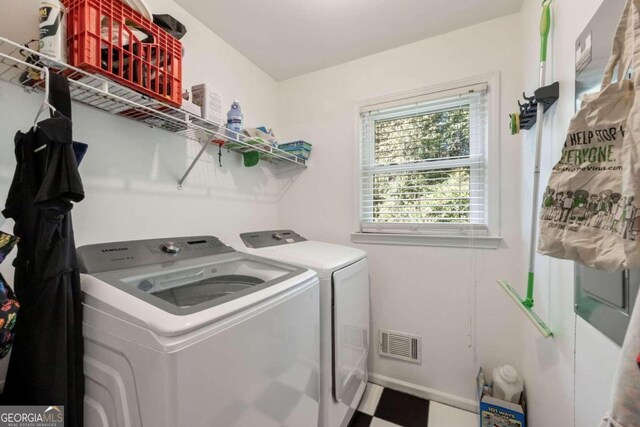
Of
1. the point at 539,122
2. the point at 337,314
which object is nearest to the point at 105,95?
the point at 337,314

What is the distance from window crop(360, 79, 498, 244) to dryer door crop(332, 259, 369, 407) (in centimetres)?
55

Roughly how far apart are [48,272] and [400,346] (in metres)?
2.03

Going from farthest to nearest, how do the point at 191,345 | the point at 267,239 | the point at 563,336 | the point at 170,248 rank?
the point at 267,239, the point at 170,248, the point at 563,336, the point at 191,345

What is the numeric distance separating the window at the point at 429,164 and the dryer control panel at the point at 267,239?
0.60 m

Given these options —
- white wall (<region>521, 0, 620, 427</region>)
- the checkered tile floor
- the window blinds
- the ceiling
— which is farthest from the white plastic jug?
the ceiling

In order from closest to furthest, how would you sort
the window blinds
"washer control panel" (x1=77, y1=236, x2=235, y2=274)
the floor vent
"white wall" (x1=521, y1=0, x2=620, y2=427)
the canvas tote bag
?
the canvas tote bag < "white wall" (x1=521, y1=0, x2=620, y2=427) < "washer control panel" (x1=77, y1=236, x2=235, y2=274) < the window blinds < the floor vent

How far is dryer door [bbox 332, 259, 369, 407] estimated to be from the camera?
1405mm

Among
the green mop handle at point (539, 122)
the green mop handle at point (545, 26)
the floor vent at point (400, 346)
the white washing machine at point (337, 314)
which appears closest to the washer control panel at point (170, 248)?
the white washing machine at point (337, 314)

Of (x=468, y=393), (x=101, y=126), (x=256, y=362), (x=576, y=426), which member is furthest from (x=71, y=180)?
(x=468, y=393)

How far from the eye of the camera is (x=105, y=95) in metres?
1.05

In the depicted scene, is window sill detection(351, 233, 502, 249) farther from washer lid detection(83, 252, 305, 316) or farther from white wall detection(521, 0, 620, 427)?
washer lid detection(83, 252, 305, 316)

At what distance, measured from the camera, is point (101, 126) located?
127 centimetres

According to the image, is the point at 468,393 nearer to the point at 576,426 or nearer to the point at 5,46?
the point at 576,426

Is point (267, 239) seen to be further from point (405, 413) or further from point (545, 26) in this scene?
point (545, 26)
